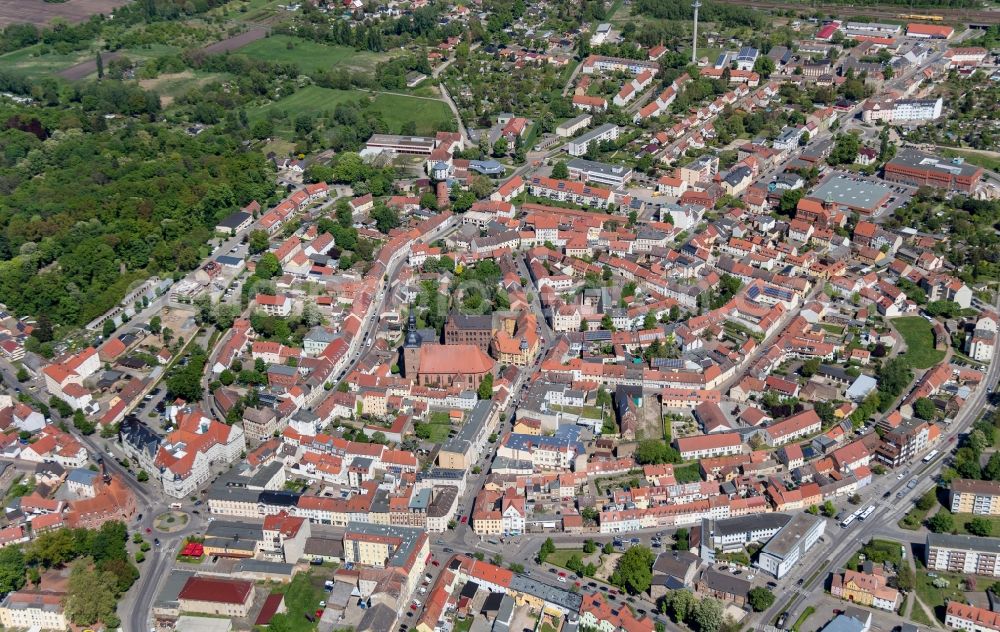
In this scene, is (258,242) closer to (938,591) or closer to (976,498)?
(976,498)

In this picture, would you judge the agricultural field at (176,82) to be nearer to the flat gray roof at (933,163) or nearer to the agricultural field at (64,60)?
the agricultural field at (64,60)

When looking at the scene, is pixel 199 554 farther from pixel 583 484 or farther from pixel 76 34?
pixel 76 34

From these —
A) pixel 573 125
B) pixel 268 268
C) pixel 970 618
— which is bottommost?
pixel 970 618

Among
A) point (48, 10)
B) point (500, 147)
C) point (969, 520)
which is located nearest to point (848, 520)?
point (969, 520)

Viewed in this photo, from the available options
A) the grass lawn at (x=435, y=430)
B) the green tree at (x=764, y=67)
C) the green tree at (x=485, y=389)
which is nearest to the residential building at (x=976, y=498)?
the green tree at (x=485, y=389)

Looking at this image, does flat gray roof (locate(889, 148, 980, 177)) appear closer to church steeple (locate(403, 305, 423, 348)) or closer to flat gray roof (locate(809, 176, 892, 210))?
flat gray roof (locate(809, 176, 892, 210))

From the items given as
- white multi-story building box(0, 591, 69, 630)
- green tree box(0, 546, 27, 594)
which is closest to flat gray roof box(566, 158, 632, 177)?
green tree box(0, 546, 27, 594)
